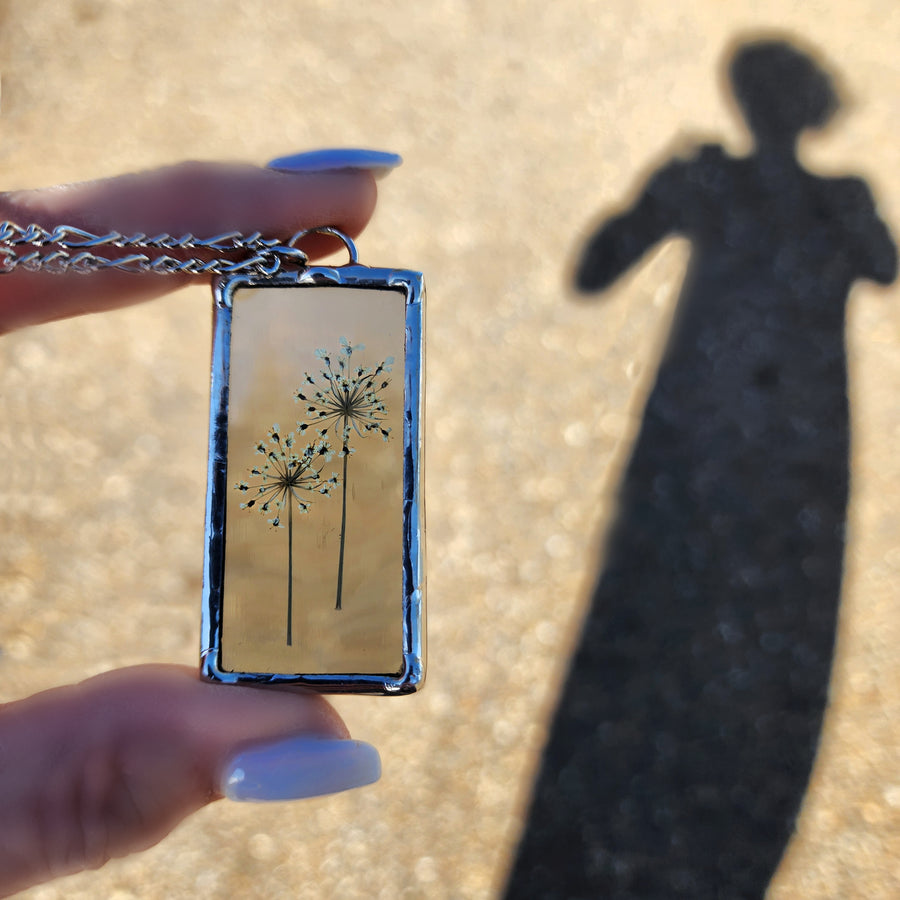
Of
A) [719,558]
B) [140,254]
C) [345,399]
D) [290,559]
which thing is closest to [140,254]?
[140,254]

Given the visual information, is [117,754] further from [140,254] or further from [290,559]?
[140,254]

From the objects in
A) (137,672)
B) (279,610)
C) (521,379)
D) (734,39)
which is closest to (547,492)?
(521,379)

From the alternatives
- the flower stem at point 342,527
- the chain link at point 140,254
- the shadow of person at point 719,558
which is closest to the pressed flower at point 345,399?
the flower stem at point 342,527

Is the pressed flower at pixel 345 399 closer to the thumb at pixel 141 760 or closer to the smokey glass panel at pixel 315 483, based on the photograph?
the smokey glass panel at pixel 315 483

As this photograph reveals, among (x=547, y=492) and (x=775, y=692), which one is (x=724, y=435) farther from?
(x=775, y=692)

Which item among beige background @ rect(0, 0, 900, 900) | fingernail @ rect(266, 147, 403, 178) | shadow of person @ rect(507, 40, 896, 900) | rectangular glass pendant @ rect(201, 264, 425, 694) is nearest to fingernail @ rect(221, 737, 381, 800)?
rectangular glass pendant @ rect(201, 264, 425, 694)
